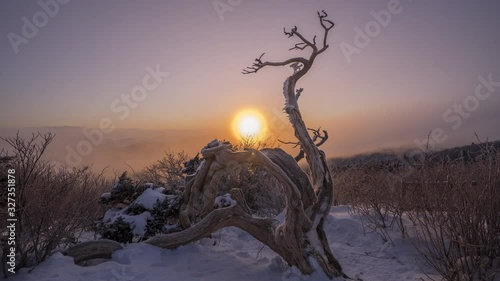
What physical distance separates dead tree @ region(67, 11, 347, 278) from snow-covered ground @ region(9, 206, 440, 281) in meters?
0.26

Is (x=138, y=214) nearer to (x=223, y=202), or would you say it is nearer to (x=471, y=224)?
(x=223, y=202)

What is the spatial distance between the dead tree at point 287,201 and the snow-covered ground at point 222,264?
26 cm

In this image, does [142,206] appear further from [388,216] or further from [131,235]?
[388,216]

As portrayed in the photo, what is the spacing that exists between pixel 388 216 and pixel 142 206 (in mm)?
5487

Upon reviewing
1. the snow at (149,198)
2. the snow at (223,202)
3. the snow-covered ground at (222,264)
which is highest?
the snow at (149,198)

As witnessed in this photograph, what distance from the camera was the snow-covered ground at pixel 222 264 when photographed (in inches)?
196

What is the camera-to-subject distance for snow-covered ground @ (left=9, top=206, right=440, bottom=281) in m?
4.98

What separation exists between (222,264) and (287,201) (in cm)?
164

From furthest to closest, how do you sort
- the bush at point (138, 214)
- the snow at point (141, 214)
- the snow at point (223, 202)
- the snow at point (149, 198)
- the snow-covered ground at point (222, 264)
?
the snow at point (223, 202)
the snow at point (149, 198)
the snow at point (141, 214)
the bush at point (138, 214)
the snow-covered ground at point (222, 264)

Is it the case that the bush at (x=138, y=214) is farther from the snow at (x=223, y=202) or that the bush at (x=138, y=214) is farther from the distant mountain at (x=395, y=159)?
the distant mountain at (x=395, y=159)

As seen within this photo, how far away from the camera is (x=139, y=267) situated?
212 inches

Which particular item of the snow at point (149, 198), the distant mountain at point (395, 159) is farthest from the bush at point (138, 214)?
the distant mountain at point (395, 159)

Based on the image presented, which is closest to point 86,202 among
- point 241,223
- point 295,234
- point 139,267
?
point 139,267

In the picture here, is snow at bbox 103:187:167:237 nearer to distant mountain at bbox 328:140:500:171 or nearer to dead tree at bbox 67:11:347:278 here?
dead tree at bbox 67:11:347:278
